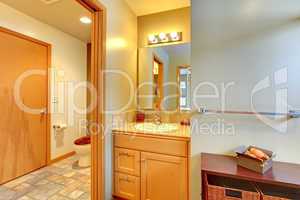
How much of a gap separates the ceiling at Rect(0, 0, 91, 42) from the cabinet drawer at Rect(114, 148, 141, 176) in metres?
Result: 1.84

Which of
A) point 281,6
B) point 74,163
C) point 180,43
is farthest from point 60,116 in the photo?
point 281,6

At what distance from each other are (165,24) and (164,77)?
0.73 m

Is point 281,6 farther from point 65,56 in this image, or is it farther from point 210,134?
point 65,56

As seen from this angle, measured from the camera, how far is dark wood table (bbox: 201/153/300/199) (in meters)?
1.04

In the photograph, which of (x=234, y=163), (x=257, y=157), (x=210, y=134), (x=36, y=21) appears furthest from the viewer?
(x=36, y=21)

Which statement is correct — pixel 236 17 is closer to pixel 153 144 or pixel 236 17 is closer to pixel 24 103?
pixel 153 144

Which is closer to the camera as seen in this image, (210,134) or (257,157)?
(257,157)

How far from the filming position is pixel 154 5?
2.21 metres

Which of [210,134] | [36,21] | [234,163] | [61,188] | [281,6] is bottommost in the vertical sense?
[61,188]

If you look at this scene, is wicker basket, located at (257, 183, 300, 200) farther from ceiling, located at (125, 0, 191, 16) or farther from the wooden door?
the wooden door

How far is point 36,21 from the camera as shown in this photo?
258cm

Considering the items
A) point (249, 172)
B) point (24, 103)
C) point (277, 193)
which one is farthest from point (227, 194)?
point (24, 103)

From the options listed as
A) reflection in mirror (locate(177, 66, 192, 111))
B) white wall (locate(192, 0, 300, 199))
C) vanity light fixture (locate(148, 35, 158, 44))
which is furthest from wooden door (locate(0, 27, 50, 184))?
white wall (locate(192, 0, 300, 199))

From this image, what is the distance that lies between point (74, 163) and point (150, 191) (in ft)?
5.78
